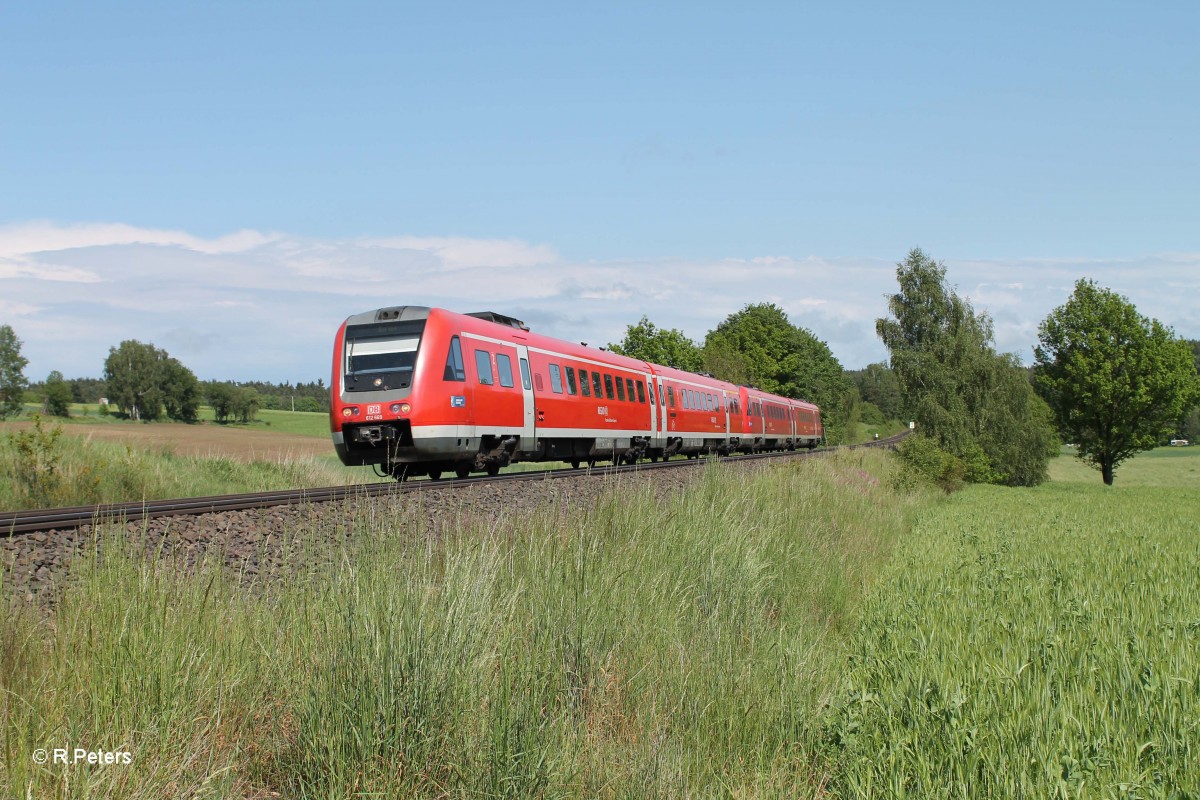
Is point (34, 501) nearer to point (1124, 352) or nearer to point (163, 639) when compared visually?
point (163, 639)

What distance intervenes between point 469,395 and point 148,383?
328 feet

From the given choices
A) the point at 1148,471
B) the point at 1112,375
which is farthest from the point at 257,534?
the point at 1148,471

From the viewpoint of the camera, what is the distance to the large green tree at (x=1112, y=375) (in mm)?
56156

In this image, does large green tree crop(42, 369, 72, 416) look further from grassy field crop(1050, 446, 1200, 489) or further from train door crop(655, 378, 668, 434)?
grassy field crop(1050, 446, 1200, 489)

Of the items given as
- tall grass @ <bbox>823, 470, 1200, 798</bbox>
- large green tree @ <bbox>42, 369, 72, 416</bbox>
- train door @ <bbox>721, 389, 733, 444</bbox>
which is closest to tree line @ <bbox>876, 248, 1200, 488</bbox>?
train door @ <bbox>721, 389, 733, 444</bbox>

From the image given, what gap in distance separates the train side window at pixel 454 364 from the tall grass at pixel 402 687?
9620 millimetres

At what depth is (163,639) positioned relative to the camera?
13.8ft

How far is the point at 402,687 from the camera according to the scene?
410cm

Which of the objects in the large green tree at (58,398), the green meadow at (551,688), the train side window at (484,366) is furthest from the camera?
the large green tree at (58,398)

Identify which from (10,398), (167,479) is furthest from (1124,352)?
(10,398)

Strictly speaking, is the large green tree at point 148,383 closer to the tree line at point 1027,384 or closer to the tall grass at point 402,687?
the tree line at point 1027,384

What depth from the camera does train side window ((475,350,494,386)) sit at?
16962 mm

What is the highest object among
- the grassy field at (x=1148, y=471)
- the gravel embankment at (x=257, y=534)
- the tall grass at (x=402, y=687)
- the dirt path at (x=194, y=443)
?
the dirt path at (x=194, y=443)

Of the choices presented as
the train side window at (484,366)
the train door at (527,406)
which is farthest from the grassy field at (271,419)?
the train side window at (484,366)
